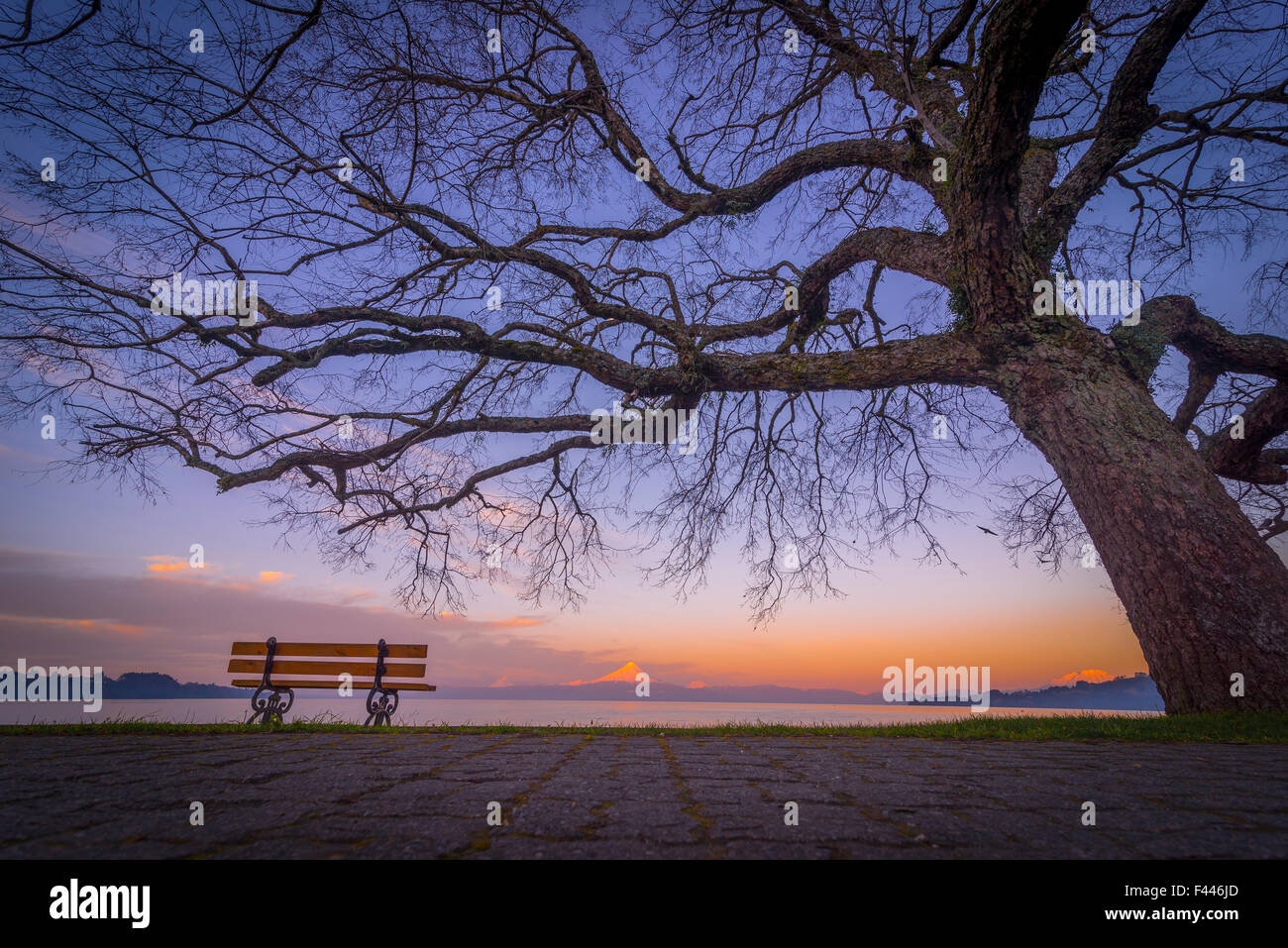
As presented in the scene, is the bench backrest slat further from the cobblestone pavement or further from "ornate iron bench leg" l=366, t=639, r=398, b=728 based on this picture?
the cobblestone pavement

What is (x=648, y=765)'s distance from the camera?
3943mm

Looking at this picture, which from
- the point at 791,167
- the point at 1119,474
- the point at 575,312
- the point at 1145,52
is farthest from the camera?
the point at 791,167

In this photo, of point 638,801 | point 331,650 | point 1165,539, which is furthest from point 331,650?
point 1165,539

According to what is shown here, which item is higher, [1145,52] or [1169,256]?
[1145,52]

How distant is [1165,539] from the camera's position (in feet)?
20.9

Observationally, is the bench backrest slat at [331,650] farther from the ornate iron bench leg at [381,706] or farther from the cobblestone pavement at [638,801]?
the cobblestone pavement at [638,801]

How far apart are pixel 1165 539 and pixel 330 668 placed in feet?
33.4

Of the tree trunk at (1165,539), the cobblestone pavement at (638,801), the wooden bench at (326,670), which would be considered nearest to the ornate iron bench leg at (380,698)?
the wooden bench at (326,670)

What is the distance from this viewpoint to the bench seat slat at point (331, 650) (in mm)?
8672

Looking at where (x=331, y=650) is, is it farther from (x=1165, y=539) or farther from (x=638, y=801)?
(x=1165, y=539)
